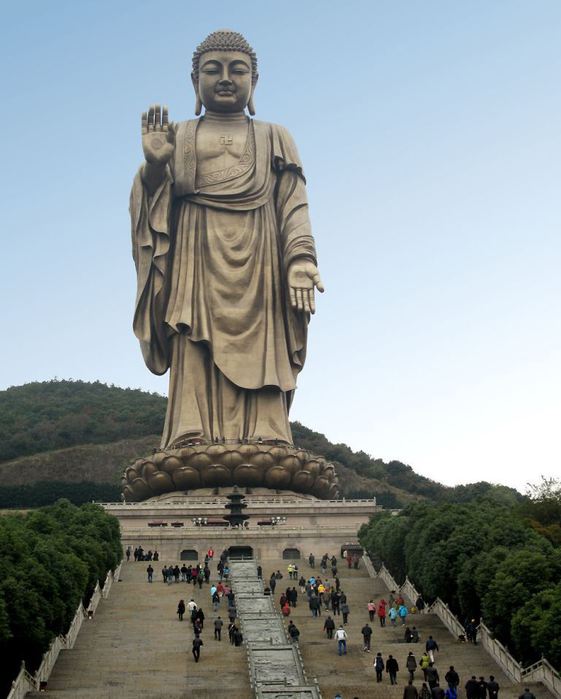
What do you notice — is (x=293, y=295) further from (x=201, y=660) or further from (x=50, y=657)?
(x=50, y=657)

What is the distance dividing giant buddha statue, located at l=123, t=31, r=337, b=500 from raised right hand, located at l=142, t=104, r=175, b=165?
27 mm

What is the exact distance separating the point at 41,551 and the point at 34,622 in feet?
6.37

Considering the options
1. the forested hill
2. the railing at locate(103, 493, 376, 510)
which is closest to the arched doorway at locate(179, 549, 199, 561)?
the railing at locate(103, 493, 376, 510)

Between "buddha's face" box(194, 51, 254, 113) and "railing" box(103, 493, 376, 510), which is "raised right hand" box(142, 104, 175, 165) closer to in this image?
"buddha's face" box(194, 51, 254, 113)

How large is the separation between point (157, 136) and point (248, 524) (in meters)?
9.42

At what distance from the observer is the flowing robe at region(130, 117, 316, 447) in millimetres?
30156

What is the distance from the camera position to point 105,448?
59.1 metres

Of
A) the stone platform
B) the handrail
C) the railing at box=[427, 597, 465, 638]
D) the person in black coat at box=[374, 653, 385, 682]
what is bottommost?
the person in black coat at box=[374, 653, 385, 682]

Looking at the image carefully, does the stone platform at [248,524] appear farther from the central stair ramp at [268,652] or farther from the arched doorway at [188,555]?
the central stair ramp at [268,652]

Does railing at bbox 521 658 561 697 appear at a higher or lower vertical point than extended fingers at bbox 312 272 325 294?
lower

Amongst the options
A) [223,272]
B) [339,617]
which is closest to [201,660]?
[339,617]

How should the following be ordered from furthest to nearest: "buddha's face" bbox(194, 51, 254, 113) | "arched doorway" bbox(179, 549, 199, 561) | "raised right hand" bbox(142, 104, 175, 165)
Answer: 1. "buddha's face" bbox(194, 51, 254, 113)
2. "raised right hand" bbox(142, 104, 175, 165)
3. "arched doorway" bbox(179, 549, 199, 561)

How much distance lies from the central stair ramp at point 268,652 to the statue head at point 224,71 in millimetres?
14929

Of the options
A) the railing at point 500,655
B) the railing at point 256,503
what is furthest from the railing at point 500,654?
the railing at point 256,503
